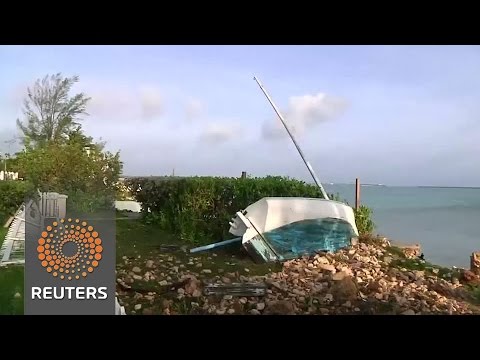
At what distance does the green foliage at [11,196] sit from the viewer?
4.09 m

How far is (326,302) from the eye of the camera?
Answer: 4172mm

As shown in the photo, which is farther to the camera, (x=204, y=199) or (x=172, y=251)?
(x=204, y=199)

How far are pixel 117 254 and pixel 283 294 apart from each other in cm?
119

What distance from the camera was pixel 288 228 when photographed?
A: 4.33m

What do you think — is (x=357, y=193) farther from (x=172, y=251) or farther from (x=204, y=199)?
(x=172, y=251)

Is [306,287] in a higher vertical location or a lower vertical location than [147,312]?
higher

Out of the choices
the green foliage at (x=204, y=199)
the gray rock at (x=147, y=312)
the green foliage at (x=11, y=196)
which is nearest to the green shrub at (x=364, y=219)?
the green foliage at (x=204, y=199)

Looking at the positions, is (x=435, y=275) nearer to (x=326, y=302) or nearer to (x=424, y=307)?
(x=424, y=307)

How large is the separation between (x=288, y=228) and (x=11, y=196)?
1.95m

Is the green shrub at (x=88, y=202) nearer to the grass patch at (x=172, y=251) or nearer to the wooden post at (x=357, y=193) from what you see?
the grass patch at (x=172, y=251)

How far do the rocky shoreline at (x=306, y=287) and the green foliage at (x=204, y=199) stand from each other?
0.77 feet

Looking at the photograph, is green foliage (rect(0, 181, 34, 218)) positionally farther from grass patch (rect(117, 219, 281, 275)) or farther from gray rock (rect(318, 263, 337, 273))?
gray rock (rect(318, 263, 337, 273))

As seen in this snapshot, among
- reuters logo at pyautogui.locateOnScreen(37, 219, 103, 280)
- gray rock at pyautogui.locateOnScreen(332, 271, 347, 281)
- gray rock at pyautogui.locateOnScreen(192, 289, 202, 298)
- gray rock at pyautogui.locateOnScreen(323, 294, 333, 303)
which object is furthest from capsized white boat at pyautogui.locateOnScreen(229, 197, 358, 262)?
reuters logo at pyautogui.locateOnScreen(37, 219, 103, 280)

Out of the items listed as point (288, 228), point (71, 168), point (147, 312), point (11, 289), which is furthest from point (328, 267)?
point (11, 289)
